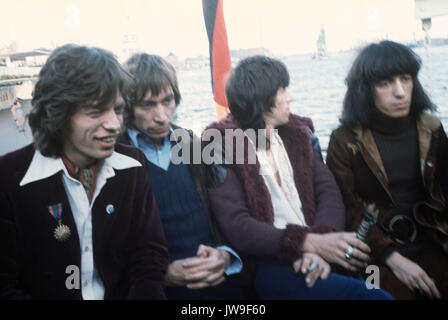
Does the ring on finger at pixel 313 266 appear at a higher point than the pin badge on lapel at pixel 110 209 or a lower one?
lower

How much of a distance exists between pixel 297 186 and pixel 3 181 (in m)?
1.36

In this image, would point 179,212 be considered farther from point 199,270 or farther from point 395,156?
point 395,156

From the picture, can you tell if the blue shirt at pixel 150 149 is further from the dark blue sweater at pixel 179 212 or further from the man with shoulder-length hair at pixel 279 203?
the man with shoulder-length hair at pixel 279 203

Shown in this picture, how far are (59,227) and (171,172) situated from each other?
0.69 metres

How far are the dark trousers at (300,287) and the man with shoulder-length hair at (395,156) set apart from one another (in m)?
0.43

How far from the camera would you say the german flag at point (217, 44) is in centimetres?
313

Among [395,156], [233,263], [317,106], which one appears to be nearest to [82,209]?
[233,263]

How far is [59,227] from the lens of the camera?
1.35 metres

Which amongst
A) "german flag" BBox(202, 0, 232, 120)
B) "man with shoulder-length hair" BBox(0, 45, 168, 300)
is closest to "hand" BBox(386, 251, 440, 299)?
"man with shoulder-length hair" BBox(0, 45, 168, 300)

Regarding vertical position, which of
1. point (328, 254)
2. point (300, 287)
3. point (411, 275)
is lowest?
point (411, 275)

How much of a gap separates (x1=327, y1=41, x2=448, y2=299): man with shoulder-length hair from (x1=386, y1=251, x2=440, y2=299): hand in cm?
6

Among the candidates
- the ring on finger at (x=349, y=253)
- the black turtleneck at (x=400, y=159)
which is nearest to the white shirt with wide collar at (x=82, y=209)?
the ring on finger at (x=349, y=253)

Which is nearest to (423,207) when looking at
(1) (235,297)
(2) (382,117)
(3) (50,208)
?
(2) (382,117)
